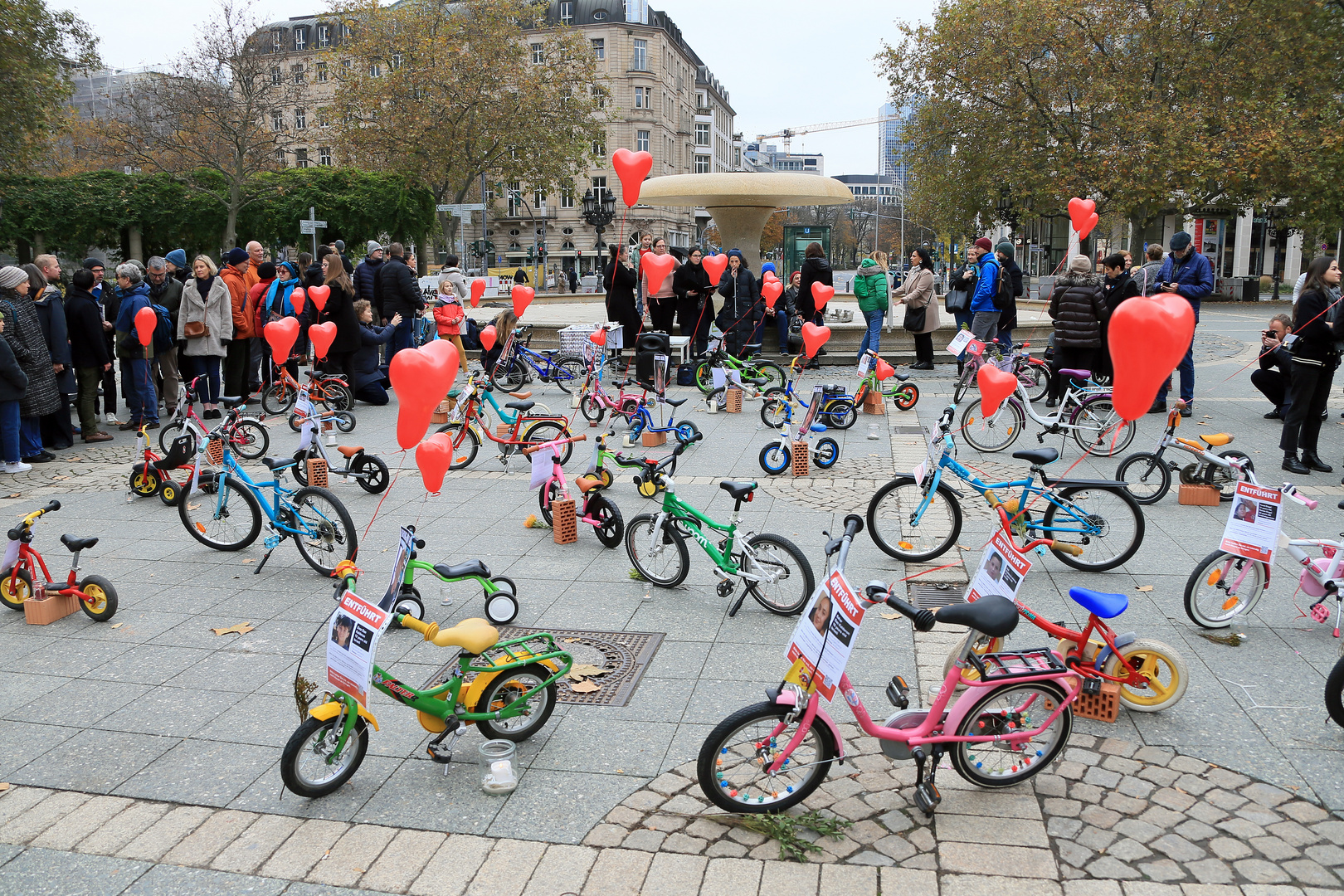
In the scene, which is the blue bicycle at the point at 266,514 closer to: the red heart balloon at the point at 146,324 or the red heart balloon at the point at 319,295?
the red heart balloon at the point at 146,324

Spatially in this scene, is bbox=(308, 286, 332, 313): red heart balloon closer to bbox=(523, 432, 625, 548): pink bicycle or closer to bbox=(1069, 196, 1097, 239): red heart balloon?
bbox=(523, 432, 625, 548): pink bicycle

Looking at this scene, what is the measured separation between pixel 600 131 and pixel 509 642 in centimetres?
4476

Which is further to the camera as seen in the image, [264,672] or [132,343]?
[132,343]

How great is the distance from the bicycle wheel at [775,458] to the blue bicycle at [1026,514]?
245 centimetres

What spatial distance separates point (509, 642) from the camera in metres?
4.24

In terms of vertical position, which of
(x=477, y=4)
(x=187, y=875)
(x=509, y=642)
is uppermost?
(x=477, y=4)

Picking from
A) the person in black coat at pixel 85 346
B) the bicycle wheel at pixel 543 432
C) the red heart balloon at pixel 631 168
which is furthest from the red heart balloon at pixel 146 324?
the red heart balloon at pixel 631 168

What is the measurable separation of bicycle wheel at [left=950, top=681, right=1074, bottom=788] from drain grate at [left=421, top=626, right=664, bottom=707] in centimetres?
159

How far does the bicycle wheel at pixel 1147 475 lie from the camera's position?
7766mm

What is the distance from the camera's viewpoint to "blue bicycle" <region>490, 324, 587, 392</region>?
14711 millimetres

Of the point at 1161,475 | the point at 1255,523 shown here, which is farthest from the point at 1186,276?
the point at 1255,523

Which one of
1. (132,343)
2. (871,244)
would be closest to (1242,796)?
(132,343)

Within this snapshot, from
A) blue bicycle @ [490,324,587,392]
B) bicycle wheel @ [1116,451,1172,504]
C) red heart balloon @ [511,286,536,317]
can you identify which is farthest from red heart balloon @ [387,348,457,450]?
blue bicycle @ [490,324,587,392]

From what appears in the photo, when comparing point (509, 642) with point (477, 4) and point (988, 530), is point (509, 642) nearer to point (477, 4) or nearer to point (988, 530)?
point (988, 530)
